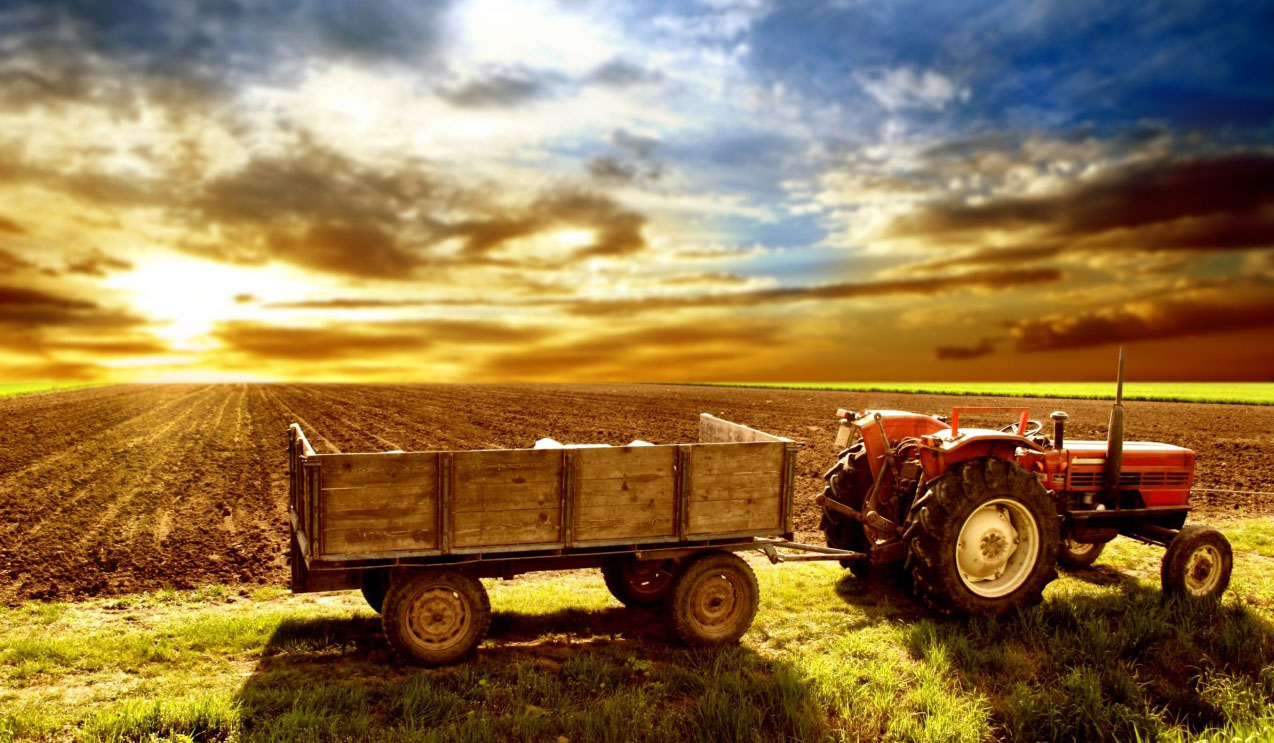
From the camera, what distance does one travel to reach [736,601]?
6555mm

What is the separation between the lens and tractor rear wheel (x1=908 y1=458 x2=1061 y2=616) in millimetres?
6746

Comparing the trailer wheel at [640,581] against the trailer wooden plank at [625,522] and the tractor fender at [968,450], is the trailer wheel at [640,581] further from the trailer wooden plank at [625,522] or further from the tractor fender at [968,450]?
the tractor fender at [968,450]

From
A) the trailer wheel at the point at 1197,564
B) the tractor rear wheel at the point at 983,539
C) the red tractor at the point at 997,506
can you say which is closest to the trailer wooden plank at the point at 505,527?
the red tractor at the point at 997,506

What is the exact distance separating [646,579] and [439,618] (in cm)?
210

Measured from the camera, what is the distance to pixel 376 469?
5676 millimetres

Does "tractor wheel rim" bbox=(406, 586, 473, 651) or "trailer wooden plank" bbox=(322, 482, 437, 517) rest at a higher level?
"trailer wooden plank" bbox=(322, 482, 437, 517)

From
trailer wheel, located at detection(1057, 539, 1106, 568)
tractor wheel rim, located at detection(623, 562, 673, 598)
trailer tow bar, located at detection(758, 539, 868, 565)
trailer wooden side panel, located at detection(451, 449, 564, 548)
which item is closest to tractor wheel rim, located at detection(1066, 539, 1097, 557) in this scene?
trailer wheel, located at detection(1057, 539, 1106, 568)

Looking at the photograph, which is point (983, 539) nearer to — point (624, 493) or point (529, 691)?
point (624, 493)

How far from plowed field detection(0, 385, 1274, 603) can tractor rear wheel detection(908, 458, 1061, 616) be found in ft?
12.5

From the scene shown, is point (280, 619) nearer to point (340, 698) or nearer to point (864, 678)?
point (340, 698)

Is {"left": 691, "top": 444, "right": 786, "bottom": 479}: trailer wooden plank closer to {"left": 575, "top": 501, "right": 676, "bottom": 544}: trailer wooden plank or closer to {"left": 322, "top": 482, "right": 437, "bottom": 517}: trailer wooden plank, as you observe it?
{"left": 575, "top": 501, "right": 676, "bottom": 544}: trailer wooden plank

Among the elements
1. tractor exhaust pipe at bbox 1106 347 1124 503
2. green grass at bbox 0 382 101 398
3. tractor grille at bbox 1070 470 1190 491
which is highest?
tractor exhaust pipe at bbox 1106 347 1124 503

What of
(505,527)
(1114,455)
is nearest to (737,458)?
(505,527)

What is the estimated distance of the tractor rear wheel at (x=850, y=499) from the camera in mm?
7953
